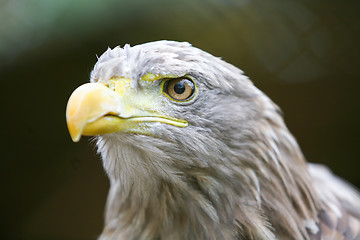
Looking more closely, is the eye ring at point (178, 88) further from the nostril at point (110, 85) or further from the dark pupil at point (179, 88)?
the nostril at point (110, 85)

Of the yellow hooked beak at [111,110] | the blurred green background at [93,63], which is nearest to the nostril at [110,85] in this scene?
the yellow hooked beak at [111,110]

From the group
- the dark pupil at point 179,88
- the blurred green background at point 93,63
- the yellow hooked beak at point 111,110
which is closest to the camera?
the yellow hooked beak at point 111,110

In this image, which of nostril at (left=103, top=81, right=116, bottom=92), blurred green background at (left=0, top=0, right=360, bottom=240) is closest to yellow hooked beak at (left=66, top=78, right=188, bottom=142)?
nostril at (left=103, top=81, right=116, bottom=92)

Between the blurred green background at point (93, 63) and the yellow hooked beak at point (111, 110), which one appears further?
the blurred green background at point (93, 63)

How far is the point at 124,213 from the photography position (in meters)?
1.34

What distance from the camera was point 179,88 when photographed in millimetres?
1151

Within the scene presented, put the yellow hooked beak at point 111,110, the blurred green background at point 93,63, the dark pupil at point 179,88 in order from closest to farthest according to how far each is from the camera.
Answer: the yellow hooked beak at point 111,110 → the dark pupil at point 179,88 → the blurred green background at point 93,63

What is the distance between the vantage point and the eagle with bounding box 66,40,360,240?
1118 millimetres

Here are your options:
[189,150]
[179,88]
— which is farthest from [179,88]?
[189,150]

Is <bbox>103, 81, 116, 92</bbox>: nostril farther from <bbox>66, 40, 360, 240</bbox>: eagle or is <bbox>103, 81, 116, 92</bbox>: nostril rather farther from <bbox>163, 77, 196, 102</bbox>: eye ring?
<bbox>163, 77, 196, 102</bbox>: eye ring

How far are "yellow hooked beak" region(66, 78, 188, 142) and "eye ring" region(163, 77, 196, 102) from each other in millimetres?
38

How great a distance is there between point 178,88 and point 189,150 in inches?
6.4

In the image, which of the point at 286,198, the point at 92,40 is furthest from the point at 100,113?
the point at 92,40

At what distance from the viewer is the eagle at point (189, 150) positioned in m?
1.12
